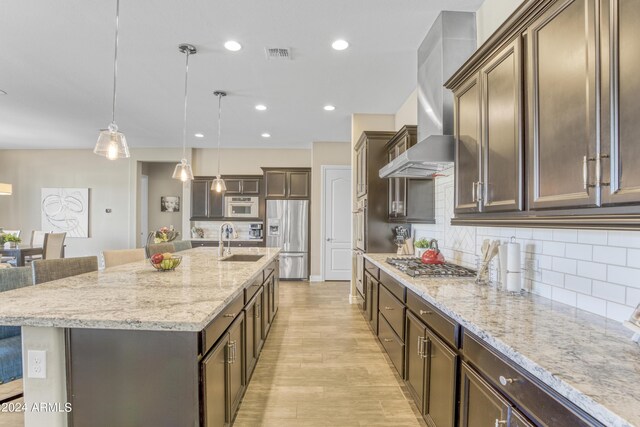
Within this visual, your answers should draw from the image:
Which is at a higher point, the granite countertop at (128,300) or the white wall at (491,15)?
the white wall at (491,15)

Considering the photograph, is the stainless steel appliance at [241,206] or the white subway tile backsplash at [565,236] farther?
the stainless steel appliance at [241,206]

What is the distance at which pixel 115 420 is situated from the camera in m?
1.43

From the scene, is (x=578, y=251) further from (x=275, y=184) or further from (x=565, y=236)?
(x=275, y=184)

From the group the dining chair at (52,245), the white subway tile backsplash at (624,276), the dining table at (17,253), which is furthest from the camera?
the dining chair at (52,245)

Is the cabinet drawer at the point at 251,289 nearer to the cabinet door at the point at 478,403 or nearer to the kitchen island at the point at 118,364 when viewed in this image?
the kitchen island at the point at 118,364

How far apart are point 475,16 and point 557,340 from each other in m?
2.50

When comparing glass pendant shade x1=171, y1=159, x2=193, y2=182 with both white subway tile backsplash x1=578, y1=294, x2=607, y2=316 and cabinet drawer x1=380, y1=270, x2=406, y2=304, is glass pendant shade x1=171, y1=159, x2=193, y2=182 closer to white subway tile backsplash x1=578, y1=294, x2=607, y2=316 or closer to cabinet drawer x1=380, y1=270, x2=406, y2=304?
cabinet drawer x1=380, y1=270, x2=406, y2=304

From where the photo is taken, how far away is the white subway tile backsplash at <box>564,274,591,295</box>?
154 centimetres

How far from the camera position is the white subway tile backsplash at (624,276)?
4.31 ft

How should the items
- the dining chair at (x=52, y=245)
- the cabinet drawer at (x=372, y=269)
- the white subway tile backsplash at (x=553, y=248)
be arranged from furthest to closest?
1. the dining chair at (x=52, y=245)
2. the cabinet drawer at (x=372, y=269)
3. the white subway tile backsplash at (x=553, y=248)

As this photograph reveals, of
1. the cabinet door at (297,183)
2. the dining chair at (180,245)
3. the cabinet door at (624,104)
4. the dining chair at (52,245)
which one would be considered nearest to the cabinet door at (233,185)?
the cabinet door at (297,183)

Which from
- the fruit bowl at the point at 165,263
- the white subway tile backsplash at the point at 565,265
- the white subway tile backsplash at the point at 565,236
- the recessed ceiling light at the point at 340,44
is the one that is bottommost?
the fruit bowl at the point at 165,263

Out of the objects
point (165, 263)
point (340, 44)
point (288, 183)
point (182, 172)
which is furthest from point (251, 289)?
point (288, 183)

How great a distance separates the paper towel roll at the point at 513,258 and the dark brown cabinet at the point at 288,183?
529 centimetres
